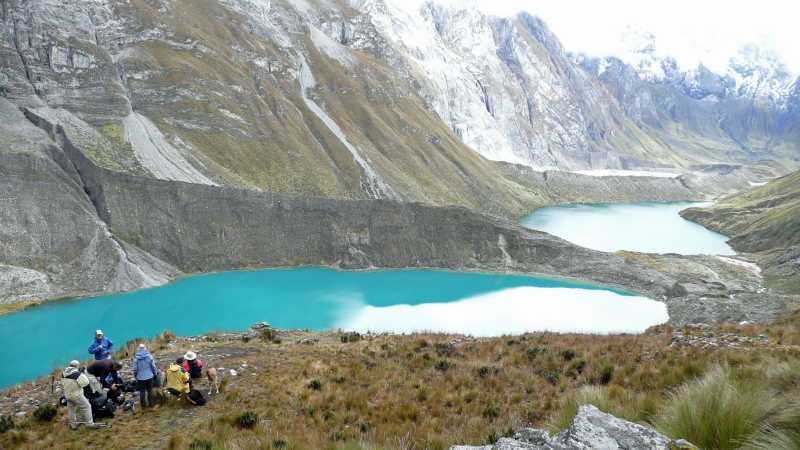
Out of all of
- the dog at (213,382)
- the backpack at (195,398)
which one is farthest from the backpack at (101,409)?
the dog at (213,382)

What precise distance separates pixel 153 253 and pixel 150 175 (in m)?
11.2

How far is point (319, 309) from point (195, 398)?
35.5m

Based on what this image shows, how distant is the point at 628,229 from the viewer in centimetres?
11081

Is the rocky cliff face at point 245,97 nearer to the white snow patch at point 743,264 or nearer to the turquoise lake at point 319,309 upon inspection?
the turquoise lake at point 319,309

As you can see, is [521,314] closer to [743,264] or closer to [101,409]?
[101,409]

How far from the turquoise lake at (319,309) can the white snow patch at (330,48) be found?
73416 millimetres

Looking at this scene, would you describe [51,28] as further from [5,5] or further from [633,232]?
[633,232]

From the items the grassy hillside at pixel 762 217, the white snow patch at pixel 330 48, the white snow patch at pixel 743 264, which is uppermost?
the white snow patch at pixel 330 48

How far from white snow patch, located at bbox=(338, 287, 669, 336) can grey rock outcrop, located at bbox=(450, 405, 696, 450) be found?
31.9m

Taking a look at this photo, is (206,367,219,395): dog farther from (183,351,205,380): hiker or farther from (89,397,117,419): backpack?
(89,397,117,419): backpack

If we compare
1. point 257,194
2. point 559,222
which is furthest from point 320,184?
point 559,222

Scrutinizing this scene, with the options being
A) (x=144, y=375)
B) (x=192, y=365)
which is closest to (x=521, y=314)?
(x=192, y=365)

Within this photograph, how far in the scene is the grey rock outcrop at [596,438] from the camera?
229 inches

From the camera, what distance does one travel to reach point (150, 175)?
6366 cm
